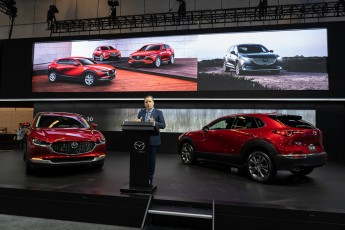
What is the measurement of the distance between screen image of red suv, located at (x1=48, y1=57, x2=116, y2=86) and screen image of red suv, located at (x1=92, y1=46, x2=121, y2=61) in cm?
27

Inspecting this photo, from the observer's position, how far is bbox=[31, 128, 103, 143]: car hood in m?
4.83

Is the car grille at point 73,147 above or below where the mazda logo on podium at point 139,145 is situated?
below

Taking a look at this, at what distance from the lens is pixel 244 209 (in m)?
3.07

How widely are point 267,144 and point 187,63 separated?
16.7 feet

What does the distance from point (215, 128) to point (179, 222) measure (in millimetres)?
3063

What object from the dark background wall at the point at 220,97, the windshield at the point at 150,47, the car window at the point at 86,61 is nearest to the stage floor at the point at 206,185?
the dark background wall at the point at 220,97

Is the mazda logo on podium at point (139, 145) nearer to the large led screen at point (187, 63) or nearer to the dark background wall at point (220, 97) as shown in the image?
the dark background wall at point (220, 97)

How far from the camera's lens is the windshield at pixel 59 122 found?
5549 mm

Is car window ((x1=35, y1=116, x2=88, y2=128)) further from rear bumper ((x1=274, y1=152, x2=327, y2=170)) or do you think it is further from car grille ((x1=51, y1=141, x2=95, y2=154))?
rear bumper ((x1=274, y1=152, x2=327, y2=170))

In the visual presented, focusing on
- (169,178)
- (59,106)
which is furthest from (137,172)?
(59,106)

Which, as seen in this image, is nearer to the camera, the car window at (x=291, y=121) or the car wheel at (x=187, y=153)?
the car window at (x=291, y=121)

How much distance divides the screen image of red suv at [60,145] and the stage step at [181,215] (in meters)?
2.24

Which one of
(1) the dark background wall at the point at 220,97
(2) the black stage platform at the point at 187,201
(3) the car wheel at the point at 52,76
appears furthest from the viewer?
(3) the car wheel at the point at 52,76

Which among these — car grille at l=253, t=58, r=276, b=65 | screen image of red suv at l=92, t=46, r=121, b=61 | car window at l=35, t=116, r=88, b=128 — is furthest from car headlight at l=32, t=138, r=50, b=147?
car grille at l=253, t=58, r=276, b=65
